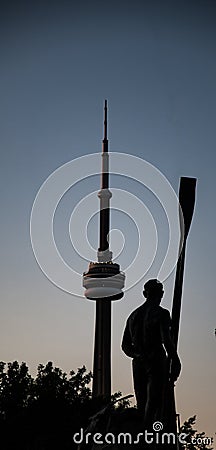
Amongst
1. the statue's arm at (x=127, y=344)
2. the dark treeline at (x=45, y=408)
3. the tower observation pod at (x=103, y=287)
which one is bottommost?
the statue's arm at (x=127, y=344)

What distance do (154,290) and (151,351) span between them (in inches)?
40.4

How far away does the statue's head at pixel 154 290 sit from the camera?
13.2 metres

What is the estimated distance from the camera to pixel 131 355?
520 inches

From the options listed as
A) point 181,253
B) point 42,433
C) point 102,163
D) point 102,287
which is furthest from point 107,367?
point 181,253

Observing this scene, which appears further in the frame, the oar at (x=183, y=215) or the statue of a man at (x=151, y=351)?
the oar at (x=183, y=215)

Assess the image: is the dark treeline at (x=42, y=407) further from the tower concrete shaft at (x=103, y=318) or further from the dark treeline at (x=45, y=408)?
the tower concrete shaft at (x=103, y=318)

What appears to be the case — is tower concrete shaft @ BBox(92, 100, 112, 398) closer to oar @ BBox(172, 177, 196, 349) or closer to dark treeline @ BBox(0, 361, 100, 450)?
dark treeline @ BBox(0, 361, 100, 450)

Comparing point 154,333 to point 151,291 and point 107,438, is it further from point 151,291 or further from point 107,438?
point 107,438

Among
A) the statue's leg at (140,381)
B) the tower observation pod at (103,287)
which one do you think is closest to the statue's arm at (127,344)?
the statue's leg at (140,381)

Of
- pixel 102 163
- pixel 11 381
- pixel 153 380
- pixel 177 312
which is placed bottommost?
pixel 153 380

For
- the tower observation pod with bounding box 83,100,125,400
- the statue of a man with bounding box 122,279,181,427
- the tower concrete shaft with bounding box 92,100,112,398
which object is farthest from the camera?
the tower concrete shaft with bounding box 92,100,112,398

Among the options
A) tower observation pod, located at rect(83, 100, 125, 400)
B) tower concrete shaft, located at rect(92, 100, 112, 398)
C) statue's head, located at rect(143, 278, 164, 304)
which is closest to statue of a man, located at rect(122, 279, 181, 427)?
statue's head, located at rect(143, 278, 164, 304)

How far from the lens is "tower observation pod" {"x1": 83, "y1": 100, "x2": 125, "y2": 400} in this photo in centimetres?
9900

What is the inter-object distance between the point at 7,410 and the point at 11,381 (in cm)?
574
